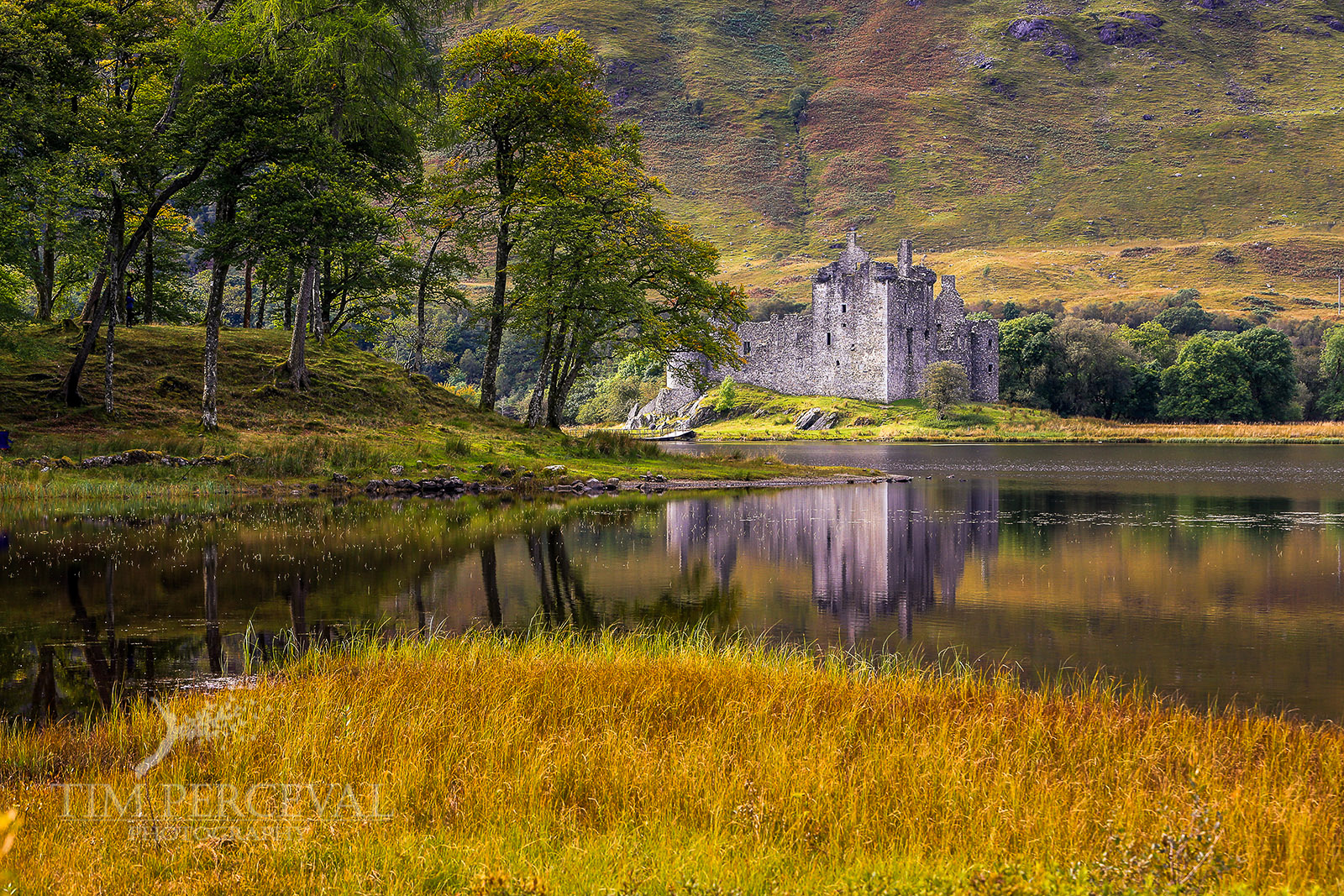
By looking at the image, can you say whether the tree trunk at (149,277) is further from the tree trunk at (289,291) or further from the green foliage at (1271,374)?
the green foliage at (1271,374)

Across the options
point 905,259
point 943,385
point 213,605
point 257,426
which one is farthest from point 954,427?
point 213,605

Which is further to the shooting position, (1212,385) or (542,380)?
(1212,385)

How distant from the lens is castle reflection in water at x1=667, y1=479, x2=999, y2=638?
15.1 metres

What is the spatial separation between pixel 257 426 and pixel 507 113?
14.6 meters

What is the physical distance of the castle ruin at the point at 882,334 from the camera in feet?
325

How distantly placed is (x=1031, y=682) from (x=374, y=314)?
1773 inches

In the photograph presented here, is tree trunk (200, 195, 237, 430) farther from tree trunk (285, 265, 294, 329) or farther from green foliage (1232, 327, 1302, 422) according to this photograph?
green foliage (1232, 327, 1302, 422)

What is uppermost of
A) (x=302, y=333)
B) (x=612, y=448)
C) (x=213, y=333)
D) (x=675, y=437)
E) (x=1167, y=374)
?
(x=1167, y=374)

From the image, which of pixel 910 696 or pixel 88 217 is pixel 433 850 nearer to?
pixel 910 696

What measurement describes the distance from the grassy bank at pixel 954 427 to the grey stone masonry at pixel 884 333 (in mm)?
2648

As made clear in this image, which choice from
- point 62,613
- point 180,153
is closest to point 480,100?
point 180,153

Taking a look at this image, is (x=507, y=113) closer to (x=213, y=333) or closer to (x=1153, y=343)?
(x=213, y=333)

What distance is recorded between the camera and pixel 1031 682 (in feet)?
32.1

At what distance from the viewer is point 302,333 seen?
3133 cm
